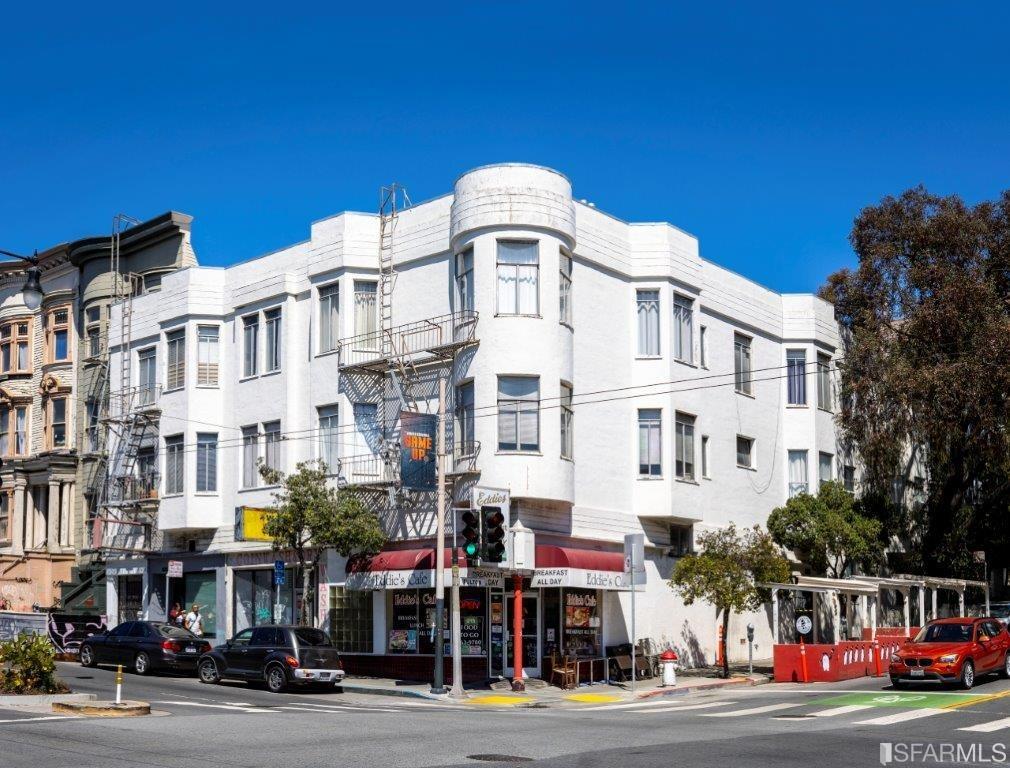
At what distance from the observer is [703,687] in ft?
106

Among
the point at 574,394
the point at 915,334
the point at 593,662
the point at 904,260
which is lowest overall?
the point at 593,662

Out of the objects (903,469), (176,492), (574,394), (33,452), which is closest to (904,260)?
(903,469)

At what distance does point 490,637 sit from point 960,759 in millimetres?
18642

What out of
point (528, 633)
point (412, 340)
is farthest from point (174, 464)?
point (528, 633)

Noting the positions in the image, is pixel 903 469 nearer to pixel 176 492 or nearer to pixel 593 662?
pixel 593 662

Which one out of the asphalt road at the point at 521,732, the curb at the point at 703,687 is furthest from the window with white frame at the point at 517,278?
the asphalt road at the point at 521,732

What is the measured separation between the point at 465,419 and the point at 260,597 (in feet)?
34.2

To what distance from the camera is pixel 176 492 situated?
4191 cm

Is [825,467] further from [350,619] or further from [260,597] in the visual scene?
[260,597]

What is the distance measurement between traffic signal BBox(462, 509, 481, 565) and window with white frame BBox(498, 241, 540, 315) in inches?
296

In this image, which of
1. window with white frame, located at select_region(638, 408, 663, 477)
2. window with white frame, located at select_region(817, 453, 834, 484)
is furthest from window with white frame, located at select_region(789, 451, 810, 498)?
window with white frame, located at select_region(638, 408, 663, 477)

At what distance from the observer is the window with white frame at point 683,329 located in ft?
126

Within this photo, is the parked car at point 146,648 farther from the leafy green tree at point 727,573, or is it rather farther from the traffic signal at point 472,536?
the leafy green tree at point 727,573

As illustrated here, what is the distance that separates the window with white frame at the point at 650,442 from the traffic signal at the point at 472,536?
387 inches
